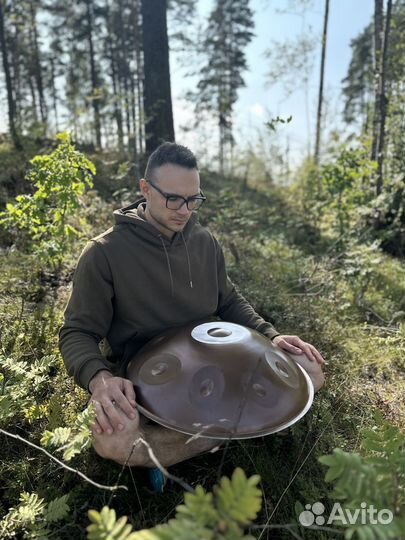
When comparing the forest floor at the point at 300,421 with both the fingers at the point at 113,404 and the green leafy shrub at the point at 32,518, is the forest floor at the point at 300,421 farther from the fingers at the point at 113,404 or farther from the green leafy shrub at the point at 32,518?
the fingers at the point at 113,404

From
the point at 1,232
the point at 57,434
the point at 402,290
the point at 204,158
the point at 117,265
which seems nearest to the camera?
the point at 57,434

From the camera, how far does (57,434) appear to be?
1.42 m

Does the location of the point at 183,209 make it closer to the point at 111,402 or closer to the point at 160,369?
the point at 160,369

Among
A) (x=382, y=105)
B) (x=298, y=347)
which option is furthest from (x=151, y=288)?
(x=382, y=105)

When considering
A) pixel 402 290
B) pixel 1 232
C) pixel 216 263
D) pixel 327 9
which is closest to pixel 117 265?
pixel 216 263

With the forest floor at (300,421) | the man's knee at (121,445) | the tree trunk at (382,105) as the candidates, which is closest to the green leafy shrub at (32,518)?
the forest floor at (300,421)

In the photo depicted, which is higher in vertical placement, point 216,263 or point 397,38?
point 397,38

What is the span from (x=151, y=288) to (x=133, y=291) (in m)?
0.11

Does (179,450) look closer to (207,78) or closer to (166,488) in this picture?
(166,488)

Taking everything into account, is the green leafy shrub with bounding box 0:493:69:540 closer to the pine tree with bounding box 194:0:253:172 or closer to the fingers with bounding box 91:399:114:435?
the fingers with bounding box 91:399:114:435

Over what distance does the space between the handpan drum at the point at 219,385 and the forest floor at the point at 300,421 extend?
0.40 meters

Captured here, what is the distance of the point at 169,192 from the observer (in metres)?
2.21

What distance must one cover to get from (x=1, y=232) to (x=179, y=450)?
11.2 ft

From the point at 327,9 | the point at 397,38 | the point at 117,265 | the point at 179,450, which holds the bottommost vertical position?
the point at 179,450
